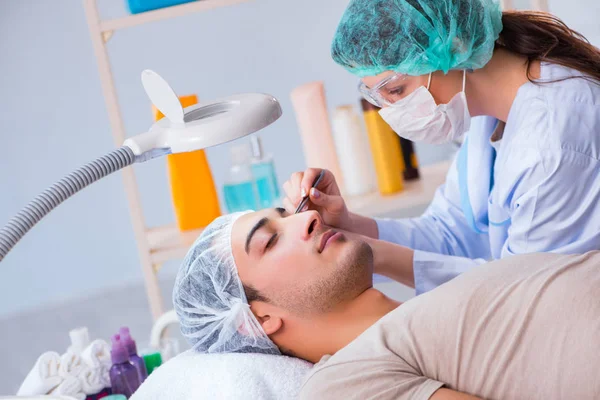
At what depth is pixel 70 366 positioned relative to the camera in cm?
157

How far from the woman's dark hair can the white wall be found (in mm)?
2118

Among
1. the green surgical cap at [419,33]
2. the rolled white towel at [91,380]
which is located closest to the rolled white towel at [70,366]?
→ the rolled white towel at [91,380]

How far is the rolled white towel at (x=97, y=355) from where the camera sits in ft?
5.26

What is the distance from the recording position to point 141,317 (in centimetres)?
397

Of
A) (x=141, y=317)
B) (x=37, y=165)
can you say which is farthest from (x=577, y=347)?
(x=37, y=165)

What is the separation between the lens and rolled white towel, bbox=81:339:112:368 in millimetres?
1604

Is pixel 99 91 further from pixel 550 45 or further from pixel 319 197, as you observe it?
pixel 550 45

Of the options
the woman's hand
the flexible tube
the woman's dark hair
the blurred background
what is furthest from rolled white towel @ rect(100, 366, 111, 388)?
the blurred background

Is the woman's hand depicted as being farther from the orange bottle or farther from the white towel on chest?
the orange bottle

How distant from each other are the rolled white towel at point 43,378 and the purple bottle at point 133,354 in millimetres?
142

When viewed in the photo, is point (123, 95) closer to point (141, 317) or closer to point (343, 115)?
point (141, 317)

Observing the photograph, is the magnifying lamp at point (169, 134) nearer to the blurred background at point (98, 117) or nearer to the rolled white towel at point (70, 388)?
the rolled white towel at point (70, 388)

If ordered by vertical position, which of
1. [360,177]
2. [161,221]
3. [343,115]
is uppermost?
[343,115]

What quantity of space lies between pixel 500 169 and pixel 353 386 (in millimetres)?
731
